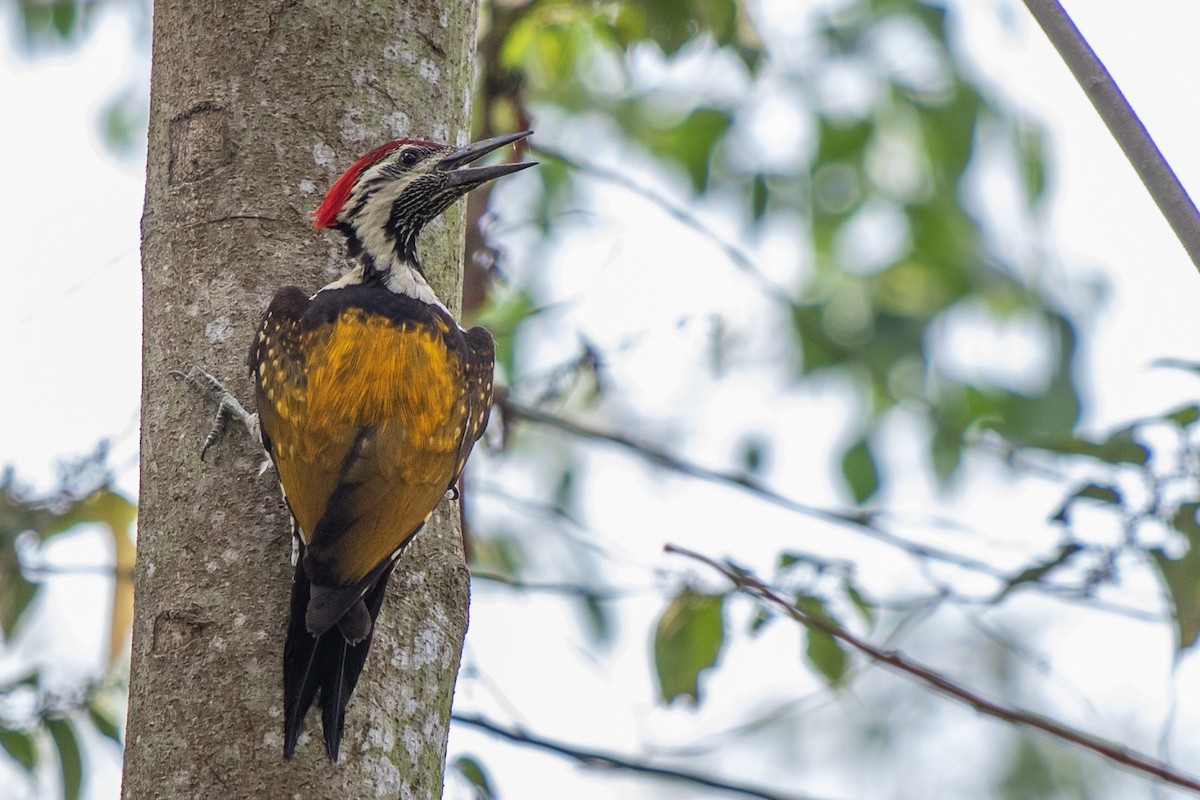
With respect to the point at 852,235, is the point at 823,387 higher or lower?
lower

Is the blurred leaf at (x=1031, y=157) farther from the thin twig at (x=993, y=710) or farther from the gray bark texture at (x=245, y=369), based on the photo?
the gray bark texture at (x=245, y=369)

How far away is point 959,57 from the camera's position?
20.0 feet

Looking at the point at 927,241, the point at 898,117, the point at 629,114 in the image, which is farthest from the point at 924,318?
the point at 629,114

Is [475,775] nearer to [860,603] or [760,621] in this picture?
[760,621]

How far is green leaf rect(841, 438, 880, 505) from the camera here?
5953mm

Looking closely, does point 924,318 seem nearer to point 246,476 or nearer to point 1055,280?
point 1055,280

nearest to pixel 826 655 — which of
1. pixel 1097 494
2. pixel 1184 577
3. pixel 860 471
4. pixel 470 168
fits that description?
pixel 1097 494

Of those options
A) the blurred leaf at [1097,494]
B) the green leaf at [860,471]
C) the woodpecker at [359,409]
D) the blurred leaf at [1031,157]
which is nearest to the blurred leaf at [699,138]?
the green leaf at [860,471]

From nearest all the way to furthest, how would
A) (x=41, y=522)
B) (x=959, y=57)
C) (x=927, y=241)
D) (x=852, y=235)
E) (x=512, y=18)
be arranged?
(x=41, y=522)
(x=512, y=18)
(x=959, y=57)
(x=927, y=241)
(x=852, y=235)

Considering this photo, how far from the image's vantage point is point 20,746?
12.0 ft

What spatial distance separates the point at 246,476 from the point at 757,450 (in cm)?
411

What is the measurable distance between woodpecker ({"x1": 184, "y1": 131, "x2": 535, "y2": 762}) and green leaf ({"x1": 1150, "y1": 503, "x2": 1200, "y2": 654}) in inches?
61.6

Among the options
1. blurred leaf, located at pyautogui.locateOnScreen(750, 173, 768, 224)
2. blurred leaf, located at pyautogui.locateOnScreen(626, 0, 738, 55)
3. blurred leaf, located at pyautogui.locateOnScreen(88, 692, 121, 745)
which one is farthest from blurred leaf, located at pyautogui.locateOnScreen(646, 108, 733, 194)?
blurred leaf, located at pyautogui.locateOnScreen(88, 692, 121, 745)

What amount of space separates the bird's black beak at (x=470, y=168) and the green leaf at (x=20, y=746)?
180 centimetres
